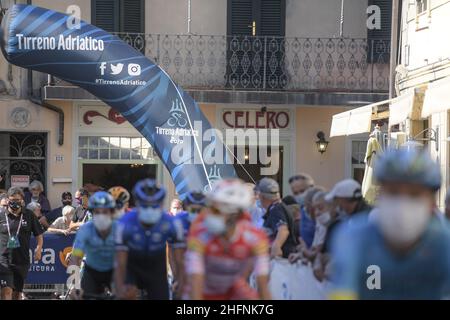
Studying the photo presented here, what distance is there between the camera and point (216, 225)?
698cm

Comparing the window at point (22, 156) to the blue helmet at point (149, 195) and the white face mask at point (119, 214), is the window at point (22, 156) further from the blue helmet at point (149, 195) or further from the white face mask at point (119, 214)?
the blue helmet at point (149, 195)

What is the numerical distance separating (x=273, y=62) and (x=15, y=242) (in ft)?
30.6

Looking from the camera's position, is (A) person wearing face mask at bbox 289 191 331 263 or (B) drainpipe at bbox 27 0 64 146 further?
(B) drainpipe at bbox 27 0 64 146

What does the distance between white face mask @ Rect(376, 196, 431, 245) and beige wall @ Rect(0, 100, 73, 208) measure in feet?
57.5

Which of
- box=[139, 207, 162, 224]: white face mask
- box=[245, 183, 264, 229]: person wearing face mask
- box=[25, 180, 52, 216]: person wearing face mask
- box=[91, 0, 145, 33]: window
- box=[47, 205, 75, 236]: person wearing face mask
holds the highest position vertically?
box=[91, 0, 145, 33]: window

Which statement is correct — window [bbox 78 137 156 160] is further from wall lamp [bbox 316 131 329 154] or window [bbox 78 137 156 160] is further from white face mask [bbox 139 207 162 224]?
white face mask [bbox 139 207 162 224]

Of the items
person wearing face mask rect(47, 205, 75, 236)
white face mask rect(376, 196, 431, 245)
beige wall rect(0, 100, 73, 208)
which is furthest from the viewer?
beige wall rect(0, 100, 73, 208)

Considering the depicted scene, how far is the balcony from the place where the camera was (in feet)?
71.9

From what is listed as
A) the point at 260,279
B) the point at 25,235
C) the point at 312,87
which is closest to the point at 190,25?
the point at 312,87

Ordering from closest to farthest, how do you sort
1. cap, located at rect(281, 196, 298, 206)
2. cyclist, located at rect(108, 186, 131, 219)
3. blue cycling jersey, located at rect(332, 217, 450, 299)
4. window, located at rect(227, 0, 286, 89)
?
1. blue cycling jersey, located at rect(332, 217, 450, 299)
2. cyclist, located at rect(108, 186, 131, 219)
3. cap, located at rect(281, 196, 298, 206)
4. window, located at rect(227, 0, 286, 89)

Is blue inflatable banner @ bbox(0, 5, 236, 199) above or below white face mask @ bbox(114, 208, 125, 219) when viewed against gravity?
above

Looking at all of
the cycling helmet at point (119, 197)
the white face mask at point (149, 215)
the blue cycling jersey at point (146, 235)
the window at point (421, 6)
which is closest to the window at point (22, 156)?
the window at point (421, 6)

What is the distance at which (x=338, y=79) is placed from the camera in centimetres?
2208

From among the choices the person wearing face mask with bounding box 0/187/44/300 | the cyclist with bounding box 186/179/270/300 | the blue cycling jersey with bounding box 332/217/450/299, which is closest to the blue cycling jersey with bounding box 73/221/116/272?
the cyclist with bounding box 186/179/270/300
